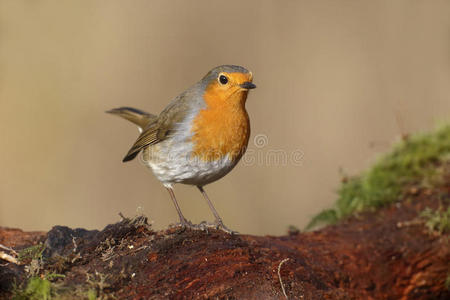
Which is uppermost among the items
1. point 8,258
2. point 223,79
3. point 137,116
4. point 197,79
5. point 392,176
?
point 197,79

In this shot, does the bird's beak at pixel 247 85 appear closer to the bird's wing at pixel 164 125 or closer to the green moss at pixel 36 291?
the bird's wing at pixel 164 125

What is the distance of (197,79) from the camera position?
735 centimetres

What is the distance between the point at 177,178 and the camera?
12.6 feet

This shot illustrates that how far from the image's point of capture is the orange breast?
12.1ft

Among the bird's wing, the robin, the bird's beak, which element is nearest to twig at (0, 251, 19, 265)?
the robin

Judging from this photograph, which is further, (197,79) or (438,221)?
(197,79)

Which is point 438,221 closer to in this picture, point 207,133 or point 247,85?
point 247,85

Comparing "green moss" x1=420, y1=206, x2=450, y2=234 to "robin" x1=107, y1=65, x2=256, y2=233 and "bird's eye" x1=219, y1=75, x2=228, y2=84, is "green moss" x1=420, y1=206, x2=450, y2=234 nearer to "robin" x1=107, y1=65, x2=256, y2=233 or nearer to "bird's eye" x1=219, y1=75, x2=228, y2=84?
"robin" x1=107, y1=65, x2=256, y2=233

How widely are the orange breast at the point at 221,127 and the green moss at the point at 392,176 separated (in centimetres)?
119

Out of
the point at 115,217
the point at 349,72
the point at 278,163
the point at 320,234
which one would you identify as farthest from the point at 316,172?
the point at 320,234

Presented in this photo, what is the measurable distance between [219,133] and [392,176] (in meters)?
1.75

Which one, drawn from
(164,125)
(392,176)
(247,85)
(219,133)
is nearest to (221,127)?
(219,133)

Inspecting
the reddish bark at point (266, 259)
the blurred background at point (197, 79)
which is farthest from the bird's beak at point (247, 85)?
the blurred background at point (197, 79)

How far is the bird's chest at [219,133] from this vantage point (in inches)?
145
